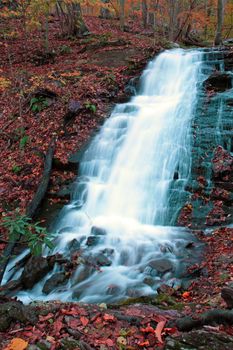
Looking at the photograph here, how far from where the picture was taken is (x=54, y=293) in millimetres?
5703

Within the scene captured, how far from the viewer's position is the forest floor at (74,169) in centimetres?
341

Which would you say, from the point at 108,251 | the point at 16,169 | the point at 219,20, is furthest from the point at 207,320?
the point at 219,20

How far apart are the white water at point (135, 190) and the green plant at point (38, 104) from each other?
240 cm

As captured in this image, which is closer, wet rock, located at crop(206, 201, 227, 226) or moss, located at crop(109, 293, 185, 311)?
moss, located at crop(109, 293, 185, 311)

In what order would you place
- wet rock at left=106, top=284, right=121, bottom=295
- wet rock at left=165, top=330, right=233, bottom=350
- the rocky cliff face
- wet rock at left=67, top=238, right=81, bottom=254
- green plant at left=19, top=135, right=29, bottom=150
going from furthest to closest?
green plant at left=19, top=135, right=29, bottom=150 < the rocky cliff face < wet rock at left=67, top=238, right=81, bottom=254 < wet rock at left=106, top=284, right=121, bottom=295 < wet rock at left=165, top=330, right=233, bottom=350

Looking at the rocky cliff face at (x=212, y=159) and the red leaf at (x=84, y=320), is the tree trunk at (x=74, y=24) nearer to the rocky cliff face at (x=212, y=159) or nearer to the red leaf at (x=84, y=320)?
the rocky cliff face at (x=212, y=159)


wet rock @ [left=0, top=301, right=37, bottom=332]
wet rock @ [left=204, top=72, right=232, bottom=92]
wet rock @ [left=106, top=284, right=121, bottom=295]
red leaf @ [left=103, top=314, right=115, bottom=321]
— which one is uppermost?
wet rock @ [left=204, top=72, right=232, bottom=92]

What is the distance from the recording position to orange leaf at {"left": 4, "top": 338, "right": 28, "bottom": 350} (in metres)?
3.24

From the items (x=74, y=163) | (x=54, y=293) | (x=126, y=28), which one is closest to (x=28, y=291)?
(x=54, y=293)

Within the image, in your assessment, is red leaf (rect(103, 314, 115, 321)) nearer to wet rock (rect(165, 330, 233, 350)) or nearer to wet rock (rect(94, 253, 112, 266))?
wet rock (rect(165, 330, 233, 350))

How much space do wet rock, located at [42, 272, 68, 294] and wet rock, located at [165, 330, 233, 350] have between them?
307 centimetres

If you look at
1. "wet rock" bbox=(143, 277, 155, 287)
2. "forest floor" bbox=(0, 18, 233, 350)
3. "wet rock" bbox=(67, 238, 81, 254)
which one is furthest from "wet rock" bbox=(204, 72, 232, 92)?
"wet rock" bbox=(143, 277, 155, 287)

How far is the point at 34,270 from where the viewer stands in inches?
241

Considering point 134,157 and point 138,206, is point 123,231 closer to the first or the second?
point 138,206
